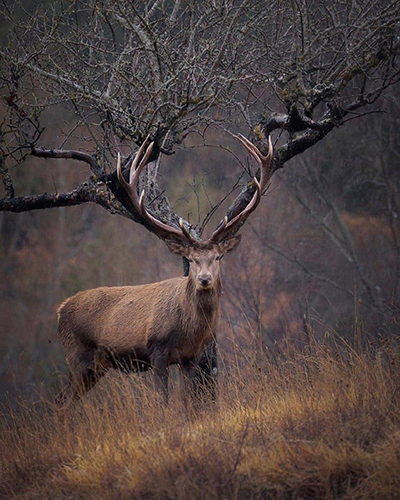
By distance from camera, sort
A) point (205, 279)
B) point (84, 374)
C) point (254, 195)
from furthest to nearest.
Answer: point (84, 374) → point (254, 195) → point (205, 279)

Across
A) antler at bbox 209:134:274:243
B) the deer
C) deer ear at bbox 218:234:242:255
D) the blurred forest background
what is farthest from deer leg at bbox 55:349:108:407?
the blurred forest background

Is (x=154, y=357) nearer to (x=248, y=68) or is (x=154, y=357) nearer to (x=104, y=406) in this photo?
(x=104, y=406)

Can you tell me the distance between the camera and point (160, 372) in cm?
789

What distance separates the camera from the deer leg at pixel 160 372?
25.6ft

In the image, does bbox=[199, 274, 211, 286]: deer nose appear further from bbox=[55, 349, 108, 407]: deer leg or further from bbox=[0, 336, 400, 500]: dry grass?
bbox=[55, 349, 108, 407]: deer leg

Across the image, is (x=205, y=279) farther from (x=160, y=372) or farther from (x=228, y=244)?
(x=160, y=372)

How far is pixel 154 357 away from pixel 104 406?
5.60ft

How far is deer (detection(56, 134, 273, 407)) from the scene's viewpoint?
25.8ft

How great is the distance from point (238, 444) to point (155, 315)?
290 centimetres

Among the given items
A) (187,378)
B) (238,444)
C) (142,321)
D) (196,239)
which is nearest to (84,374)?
(142,321)

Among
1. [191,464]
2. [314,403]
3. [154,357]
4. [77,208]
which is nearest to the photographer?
[191,464]

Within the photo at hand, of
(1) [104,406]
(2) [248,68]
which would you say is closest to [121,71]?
(2) [248,68]

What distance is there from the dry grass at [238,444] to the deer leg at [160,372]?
505mm

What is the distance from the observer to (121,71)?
8.27m
